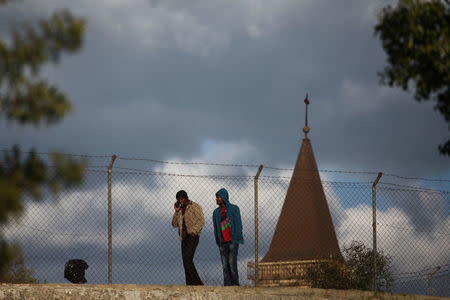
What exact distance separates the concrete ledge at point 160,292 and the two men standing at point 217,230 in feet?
1.80

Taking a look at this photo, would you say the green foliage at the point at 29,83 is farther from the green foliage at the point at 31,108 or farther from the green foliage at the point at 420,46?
the green foliage at the point at 420,46

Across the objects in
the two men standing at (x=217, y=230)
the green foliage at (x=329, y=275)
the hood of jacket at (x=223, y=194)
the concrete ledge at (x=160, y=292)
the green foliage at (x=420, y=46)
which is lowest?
the concrete ledge at (x=160, y=292)

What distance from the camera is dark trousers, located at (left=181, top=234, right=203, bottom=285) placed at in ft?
44.9

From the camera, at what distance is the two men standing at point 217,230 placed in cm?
1368

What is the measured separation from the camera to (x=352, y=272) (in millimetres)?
16766

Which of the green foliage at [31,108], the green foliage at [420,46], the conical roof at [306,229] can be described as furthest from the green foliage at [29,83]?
the conical roof at [306,229]

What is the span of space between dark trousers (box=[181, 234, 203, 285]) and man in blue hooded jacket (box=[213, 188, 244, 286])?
439 mm

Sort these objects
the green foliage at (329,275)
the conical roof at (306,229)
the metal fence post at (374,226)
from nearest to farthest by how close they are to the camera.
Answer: the metal fence post at (374,226) < the green foliage at (329,275) < the conical roof at (306,229)

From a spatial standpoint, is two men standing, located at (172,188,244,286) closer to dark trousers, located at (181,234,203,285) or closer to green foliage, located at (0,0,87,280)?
dark trousers, located at (181,234,203,285)

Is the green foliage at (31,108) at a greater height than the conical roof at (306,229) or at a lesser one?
lesser

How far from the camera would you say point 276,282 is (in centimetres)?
3122

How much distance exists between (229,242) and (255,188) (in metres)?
0.99

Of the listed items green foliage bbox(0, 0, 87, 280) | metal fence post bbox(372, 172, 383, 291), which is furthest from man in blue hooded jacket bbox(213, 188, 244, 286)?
green foliage bbox(0, 0, 87, 280)

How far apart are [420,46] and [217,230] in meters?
4.71
